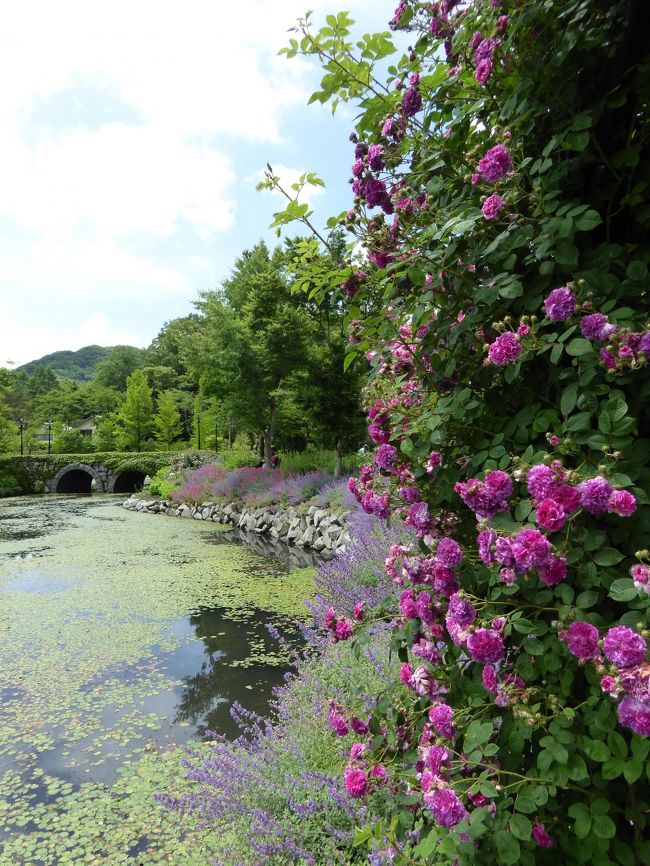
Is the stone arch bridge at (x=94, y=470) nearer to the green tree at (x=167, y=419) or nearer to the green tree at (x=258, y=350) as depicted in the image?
the green tree at (x=167, y=419)

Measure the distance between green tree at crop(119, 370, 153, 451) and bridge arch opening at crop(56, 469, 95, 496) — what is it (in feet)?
10.7

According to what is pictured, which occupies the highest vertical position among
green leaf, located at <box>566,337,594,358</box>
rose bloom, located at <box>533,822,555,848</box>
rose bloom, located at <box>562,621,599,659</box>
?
green leaf, located at <box>566,337,594,358</box>

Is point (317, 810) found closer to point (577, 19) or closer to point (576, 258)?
point (576, 258)

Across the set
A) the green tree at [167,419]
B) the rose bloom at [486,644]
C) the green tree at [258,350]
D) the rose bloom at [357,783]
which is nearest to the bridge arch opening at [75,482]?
the green tree at [167,419]

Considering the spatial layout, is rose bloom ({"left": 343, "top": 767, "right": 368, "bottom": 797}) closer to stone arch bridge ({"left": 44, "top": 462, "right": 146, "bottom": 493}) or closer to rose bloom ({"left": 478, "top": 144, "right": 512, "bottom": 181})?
rose bloom ({"left": 478, "top": 144, "right": 512, "bottom": 181})

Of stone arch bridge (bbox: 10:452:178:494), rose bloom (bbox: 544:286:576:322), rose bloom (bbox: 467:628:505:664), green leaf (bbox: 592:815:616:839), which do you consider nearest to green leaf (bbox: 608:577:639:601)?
rose bloom (bbox: 467:628:505:664)

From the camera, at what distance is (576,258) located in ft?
3.58

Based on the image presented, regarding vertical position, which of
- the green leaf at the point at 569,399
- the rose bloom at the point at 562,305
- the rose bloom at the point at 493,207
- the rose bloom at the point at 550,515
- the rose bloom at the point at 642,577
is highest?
the rose bloom at the point at 493,207

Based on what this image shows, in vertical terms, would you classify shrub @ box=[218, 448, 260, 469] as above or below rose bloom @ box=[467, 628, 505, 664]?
below

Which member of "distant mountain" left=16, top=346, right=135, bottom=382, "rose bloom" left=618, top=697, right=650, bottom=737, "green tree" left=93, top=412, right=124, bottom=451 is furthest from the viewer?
"distant mountain" left=16, top=346, right=135, bottom=382

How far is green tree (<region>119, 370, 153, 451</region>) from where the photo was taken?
32156 mm

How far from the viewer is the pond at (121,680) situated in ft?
9.25

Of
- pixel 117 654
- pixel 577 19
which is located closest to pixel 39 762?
pixel 117 654

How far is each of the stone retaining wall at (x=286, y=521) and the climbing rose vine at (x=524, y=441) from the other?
5962 mm
